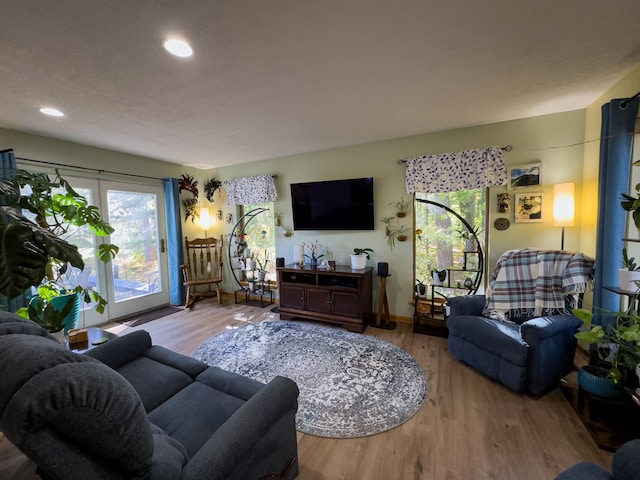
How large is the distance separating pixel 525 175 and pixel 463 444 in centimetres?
254

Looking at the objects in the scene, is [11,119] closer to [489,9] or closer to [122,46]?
[122,46]

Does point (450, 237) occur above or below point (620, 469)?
above

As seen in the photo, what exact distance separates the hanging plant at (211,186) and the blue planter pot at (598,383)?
16.3ft

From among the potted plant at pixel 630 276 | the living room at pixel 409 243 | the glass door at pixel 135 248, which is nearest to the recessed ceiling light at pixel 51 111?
the living room at pixel 409 243

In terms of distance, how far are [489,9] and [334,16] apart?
0.76m

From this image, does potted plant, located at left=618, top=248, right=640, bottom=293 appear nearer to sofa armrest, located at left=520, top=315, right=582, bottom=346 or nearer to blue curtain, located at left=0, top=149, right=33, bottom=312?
sofa armrest, located at left=520, top=315, right=582, bottom=346

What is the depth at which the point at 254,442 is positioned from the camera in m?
0.99

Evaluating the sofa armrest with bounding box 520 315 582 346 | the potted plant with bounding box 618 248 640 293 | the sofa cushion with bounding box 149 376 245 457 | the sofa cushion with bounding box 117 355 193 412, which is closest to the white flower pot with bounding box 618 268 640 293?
the potted plant with bounding box 618 248 640 293

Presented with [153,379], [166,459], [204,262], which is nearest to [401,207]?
[153,379]

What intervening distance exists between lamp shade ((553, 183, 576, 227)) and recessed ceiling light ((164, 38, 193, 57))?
3125mm

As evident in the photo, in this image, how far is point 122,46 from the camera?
1.49 m

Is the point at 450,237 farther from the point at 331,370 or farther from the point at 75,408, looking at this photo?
the point at 75,408

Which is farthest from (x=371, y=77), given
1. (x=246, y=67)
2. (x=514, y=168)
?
(x=514, y=168)

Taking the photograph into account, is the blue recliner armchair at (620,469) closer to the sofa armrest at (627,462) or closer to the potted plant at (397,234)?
the sofa armrest at (627,462)
